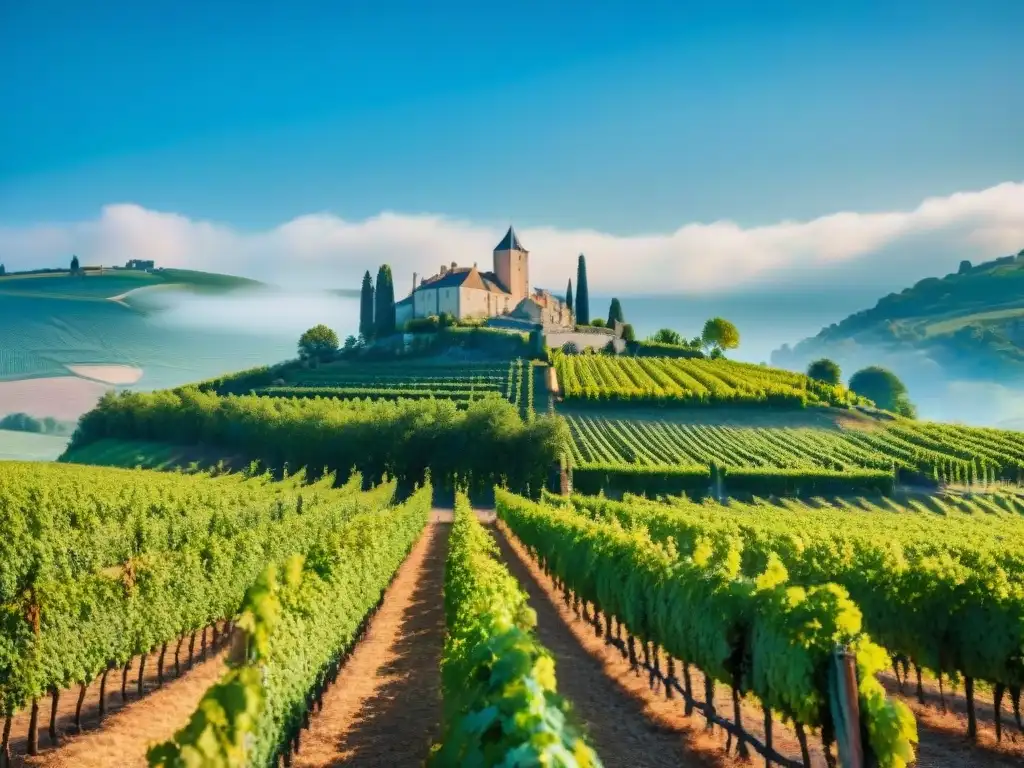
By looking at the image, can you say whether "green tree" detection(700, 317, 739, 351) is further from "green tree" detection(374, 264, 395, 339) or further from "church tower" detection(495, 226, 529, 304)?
"green tree" detection(374, 264, 395, 339)

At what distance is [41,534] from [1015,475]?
175 ft

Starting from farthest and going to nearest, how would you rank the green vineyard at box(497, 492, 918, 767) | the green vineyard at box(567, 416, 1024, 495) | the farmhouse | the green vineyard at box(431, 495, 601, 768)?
the farmhouse → the green vineyard at box(567, 416, 1024, 495) → the green vineyard at box(497, 492, 918, 767) → the green vineyard at box(431, 495, 601, 768)

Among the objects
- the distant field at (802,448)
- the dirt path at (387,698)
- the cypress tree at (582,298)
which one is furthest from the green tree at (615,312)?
the dirt path at (387,698)

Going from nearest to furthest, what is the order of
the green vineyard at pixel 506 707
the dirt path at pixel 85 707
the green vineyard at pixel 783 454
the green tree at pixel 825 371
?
the green vineyard at pixel 506 707
the dirt path at pixel 85 707
the green vineyard at pixel 783 454
the green tree at pixel 825 371

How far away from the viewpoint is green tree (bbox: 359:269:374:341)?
108 meters

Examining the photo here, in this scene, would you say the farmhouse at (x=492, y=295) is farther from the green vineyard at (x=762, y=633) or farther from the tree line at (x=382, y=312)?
the green vineyard at (x=762, y=633)

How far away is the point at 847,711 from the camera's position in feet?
23.0

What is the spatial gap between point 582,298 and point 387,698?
105616mm

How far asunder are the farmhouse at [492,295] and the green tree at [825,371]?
3673 cm

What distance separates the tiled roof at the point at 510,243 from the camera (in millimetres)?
126188

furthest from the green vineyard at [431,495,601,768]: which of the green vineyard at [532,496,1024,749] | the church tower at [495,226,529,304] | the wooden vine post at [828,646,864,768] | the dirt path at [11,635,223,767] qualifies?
the church tower at [495,226,529,304]

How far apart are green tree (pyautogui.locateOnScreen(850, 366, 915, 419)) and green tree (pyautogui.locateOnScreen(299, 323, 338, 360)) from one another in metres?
77.2

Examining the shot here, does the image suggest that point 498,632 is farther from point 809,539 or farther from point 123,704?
point 809,539

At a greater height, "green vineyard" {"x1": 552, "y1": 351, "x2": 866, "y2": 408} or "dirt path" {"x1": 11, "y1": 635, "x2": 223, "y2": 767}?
"green vineyard" {"x1": 552, "y1": 351, "x2": 866, "y2": 408}
